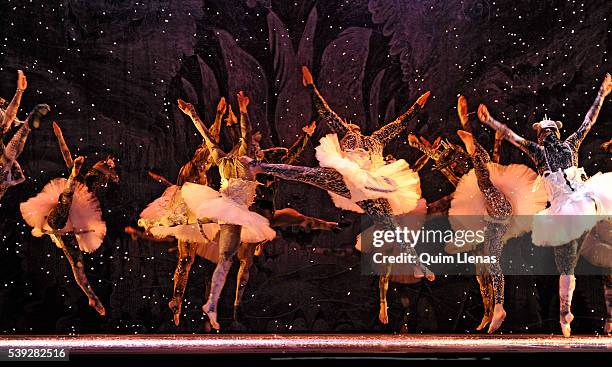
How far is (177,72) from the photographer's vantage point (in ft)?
18.3

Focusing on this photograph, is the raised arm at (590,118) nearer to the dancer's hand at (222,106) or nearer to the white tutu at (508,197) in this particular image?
the white tutu at (508,197)

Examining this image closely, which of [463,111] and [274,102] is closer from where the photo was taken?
[463,111]

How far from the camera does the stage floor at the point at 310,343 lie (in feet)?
15.3

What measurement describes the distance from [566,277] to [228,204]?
246 centimetres

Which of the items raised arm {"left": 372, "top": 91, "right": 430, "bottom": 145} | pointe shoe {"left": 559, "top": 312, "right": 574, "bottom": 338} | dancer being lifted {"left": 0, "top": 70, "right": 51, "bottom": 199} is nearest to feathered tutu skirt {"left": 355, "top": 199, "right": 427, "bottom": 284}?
raised arm {"left": 372, "top": 91, "right": 430, "bottom": 145}

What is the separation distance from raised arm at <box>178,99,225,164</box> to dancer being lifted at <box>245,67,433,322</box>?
10.3 inches

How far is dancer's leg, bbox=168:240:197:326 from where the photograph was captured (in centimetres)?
540

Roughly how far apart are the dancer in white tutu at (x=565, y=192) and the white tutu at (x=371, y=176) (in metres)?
0.78

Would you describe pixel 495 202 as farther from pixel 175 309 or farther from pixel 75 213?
pixel 75 213

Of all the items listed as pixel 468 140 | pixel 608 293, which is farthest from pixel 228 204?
pixel 608 293

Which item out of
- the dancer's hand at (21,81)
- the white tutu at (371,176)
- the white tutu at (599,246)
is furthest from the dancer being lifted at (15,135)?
the white tutu at (599,246)

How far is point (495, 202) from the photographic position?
520cm

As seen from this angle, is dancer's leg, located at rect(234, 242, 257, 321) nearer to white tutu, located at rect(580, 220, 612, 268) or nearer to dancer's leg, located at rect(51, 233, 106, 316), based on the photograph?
dancer's leg, located at rect(51, 233, 106, 316)
